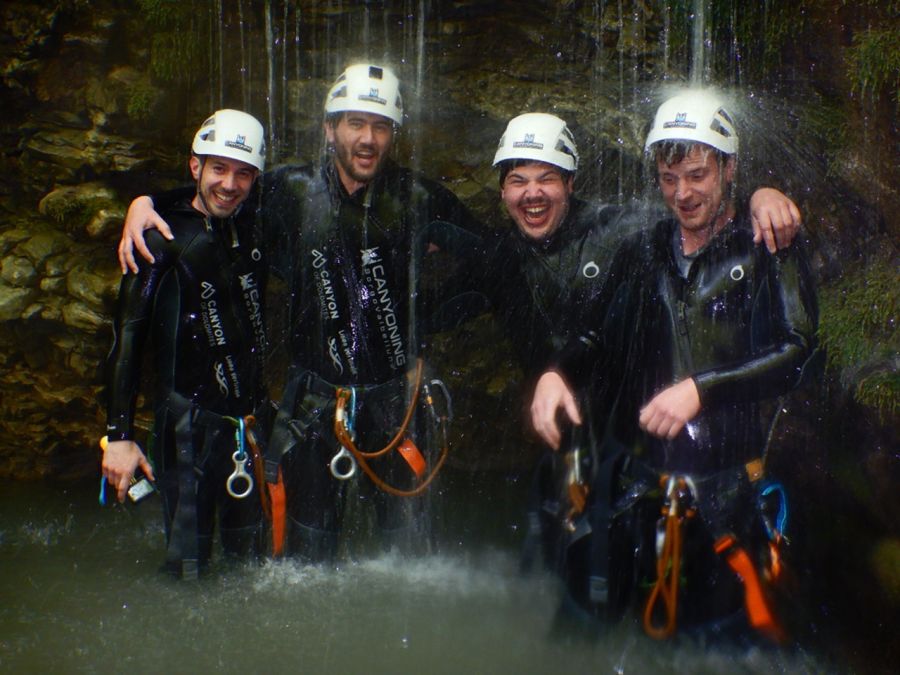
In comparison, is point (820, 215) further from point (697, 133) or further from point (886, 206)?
point (697, 133)

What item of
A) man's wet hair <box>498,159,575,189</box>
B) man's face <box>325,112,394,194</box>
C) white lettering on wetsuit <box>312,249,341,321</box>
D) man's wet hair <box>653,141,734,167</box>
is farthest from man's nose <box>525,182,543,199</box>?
white lettering on wetsuit <box>312,249,341,321</box>

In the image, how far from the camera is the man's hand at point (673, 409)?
15.0 feet

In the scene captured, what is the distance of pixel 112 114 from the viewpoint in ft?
21.9

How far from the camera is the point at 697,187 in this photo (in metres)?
4.72

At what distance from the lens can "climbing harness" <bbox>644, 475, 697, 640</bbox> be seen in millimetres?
4688

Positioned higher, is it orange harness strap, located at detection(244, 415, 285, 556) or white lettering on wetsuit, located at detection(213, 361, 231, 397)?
white lettering on wetsuit, located at detection(213, 361, 231, 397)

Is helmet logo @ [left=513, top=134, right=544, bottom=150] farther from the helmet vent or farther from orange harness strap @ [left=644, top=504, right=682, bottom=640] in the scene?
orange harness strap @ [left=644, top=504, right=682, bottom=640]

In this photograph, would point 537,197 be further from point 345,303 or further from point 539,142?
point 345,303

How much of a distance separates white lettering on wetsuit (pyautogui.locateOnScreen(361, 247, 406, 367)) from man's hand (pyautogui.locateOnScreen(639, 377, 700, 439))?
160cm

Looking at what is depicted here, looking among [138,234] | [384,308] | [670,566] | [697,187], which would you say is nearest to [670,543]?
[670,566]

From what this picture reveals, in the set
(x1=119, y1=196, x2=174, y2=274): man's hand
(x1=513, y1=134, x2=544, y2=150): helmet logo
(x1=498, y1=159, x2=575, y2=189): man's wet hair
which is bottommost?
(x1=119, y1=196, x2=174, y2=274): man's hand

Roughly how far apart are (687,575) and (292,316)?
2.70 m

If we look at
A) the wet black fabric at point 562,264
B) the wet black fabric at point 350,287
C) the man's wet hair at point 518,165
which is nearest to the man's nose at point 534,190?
the man's wet hair at point 518,165

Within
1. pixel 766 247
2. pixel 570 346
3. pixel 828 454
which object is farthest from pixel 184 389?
pixel 828 454
